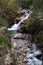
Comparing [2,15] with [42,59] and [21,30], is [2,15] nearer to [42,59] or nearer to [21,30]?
[21,30]

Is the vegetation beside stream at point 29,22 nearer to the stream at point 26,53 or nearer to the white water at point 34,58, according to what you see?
the stream at point 26,53

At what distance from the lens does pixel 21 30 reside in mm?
24484

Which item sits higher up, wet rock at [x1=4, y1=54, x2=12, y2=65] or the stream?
the stream

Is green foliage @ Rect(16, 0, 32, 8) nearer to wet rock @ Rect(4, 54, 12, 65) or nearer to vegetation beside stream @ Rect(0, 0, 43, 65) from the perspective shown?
vegetation beside stream @ Rect(0, 0, 43, 65)

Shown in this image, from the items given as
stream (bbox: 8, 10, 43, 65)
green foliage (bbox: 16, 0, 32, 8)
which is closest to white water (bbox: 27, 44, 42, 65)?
stream (bbox: 8, 10, 43, 65)

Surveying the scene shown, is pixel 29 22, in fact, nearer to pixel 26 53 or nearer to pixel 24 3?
pixel 26 53

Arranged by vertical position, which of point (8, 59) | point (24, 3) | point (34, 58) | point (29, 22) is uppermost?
point (24, 3)

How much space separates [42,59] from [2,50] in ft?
11.0

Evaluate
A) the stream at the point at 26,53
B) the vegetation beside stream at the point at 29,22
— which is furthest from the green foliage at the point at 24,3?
the stream at the point at 26,53

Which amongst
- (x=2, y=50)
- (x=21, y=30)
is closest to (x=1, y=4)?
(x=21, y=30)

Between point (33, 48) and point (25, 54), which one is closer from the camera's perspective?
point (25, 54)

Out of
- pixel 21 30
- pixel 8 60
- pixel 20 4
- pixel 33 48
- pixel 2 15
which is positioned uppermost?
pixel 20 4


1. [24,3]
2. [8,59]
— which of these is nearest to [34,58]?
[8,59]

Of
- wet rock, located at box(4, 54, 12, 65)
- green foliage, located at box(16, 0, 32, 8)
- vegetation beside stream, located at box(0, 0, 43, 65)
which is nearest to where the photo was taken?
wet rock, located at box(4, 54, 12, 65)
